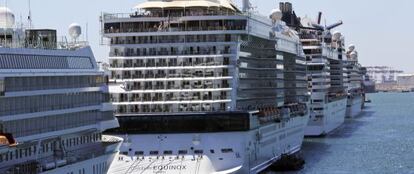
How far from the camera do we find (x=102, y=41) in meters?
76.4

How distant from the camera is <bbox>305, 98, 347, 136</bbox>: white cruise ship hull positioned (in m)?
130

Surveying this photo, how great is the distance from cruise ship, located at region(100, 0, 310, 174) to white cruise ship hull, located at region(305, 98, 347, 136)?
47098 millimetres

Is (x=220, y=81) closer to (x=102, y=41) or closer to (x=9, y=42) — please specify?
(x=102, y=41)

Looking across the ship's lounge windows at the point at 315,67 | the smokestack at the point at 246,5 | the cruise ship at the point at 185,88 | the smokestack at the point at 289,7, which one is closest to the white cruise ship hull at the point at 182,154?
the cruise ship at the point at 185,88

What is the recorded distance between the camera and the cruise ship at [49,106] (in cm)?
4809

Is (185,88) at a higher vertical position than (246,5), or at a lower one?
lower

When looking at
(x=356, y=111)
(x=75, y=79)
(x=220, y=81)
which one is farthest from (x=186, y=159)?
(x=356, y=111)

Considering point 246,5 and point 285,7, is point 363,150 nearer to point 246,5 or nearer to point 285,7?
point 246,5

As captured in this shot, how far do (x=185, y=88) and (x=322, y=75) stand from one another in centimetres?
6428

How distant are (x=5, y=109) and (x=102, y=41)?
29165 millimetres

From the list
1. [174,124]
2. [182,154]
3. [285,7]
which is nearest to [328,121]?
[285,7]

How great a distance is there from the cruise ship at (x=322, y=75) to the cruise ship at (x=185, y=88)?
48657mm

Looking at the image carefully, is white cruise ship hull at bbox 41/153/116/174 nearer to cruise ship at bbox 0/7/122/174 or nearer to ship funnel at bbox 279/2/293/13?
cruise ship at bbox 0/7/122/174

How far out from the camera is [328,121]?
136000mm
